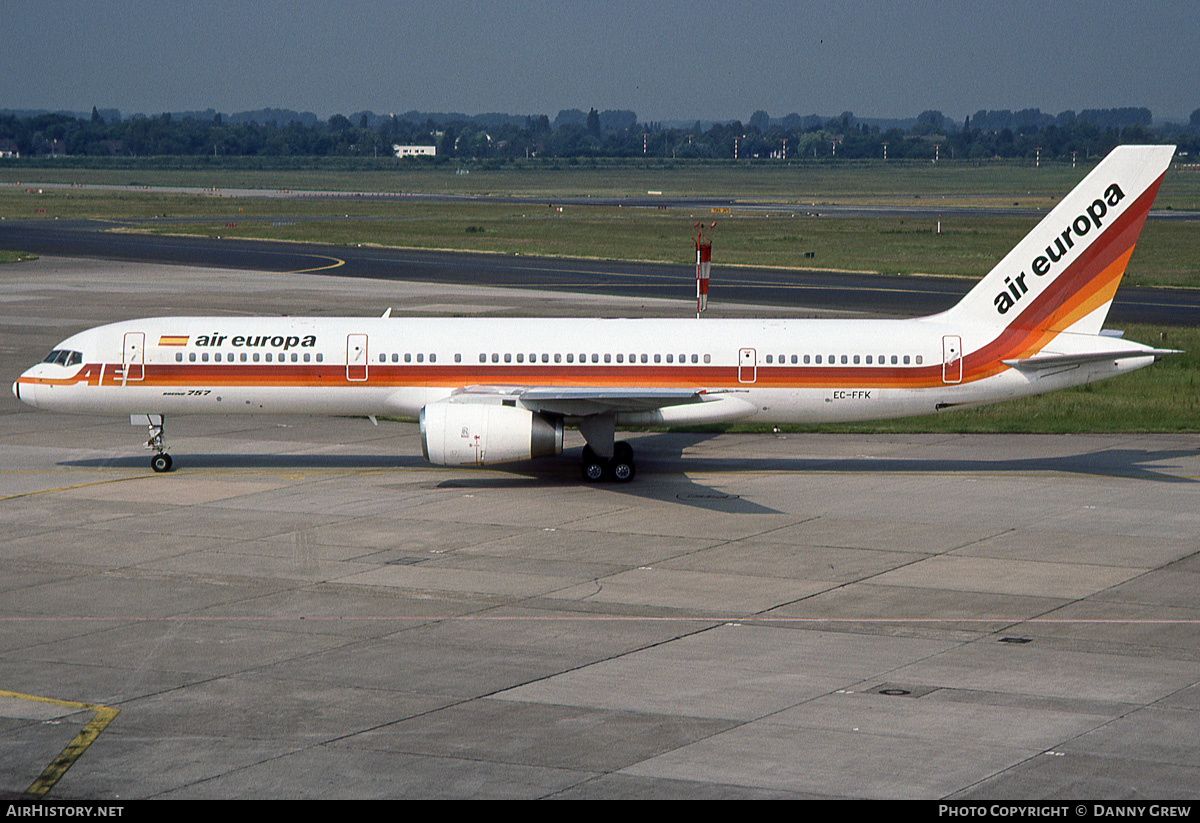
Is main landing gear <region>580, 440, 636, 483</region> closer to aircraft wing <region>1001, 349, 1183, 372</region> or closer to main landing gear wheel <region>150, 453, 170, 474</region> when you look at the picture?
aircraft wing <region>1001, 349, 1183, 372</region>

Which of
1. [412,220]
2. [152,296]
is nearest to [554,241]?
[412,220]

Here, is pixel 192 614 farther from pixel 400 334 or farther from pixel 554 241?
pixel 554 241

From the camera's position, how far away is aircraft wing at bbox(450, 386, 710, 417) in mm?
34375

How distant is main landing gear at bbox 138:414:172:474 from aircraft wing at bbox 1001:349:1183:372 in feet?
74.5

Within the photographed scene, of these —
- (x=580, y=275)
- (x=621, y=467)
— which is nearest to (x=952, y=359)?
(x=621, y=467)

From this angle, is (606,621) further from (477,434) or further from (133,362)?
(133,362)

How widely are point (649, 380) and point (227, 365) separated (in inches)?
444

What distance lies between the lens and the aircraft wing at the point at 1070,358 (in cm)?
3481

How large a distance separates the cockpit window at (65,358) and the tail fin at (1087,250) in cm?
2410

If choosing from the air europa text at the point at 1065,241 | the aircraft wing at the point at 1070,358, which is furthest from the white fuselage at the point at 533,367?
the air europa text at the point at 1065,241

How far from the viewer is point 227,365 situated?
122 ft

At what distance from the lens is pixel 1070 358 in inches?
1391

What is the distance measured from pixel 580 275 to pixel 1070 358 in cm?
5936

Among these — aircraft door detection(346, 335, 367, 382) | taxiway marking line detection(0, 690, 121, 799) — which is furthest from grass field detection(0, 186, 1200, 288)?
taxiway marking line detection(0, 690, 121, 799)
